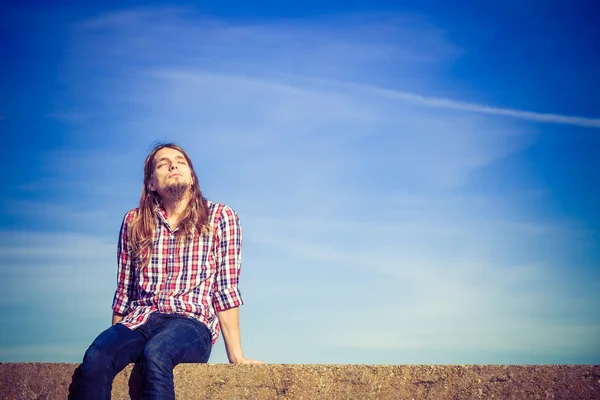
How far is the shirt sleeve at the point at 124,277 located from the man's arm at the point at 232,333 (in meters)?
0.67

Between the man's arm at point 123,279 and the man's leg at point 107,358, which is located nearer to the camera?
the man's leg at point 107,358

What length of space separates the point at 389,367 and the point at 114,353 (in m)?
1.61

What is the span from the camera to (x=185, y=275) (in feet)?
14.2

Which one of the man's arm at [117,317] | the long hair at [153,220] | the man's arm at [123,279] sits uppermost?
the long hair at [153,220]

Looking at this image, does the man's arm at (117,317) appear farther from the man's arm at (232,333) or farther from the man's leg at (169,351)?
the man's arm at (232,333)

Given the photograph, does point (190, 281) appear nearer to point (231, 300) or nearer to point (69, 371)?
point (231, 300)

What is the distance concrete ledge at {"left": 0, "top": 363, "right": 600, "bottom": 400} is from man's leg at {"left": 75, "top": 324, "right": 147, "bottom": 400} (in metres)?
0.10

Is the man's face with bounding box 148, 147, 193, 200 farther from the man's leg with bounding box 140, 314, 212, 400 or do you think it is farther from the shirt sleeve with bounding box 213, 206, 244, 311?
the man's leg with bounding box 140, 314, 212, 400

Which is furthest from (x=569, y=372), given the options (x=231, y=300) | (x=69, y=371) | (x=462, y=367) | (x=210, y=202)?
(x=69, y=371)

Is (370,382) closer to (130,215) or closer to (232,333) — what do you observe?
(232,333)

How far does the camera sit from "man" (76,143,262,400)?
3.93 m

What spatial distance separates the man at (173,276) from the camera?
3930 mm

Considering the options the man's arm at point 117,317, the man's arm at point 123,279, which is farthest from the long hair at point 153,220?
the man's arm at point 117,317

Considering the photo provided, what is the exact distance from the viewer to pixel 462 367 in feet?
12.3
